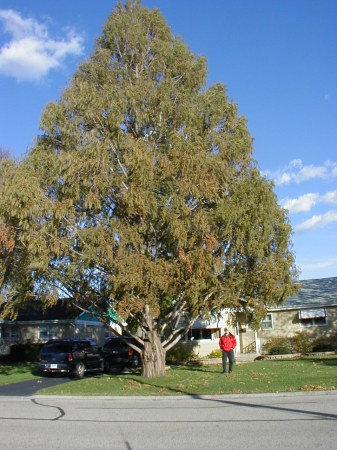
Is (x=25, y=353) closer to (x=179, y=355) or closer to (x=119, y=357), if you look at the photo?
(x=119, y=357)

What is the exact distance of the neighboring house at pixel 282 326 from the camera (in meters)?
31.9

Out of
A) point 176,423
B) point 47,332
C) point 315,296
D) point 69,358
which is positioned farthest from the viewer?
point 47,332

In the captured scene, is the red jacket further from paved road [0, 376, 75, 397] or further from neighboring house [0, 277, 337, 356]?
neighboring house [0, 277, 337, 356]

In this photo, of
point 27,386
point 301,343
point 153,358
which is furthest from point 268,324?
point 27,386

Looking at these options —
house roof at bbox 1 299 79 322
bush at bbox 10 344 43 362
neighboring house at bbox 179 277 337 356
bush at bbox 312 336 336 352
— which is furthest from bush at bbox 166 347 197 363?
bush at bbox 10 344 43 362

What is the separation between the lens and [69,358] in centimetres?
2222

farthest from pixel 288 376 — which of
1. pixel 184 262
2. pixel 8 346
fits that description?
pixel 8 346

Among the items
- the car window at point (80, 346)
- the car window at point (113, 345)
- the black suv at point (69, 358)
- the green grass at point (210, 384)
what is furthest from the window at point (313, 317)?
the car window at point (80, 346)

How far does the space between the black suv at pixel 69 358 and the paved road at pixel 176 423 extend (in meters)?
7.97

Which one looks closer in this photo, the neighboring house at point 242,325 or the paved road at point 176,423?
the paved road at point 176,423

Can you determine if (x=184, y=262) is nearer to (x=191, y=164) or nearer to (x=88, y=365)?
(x=191, y=164)

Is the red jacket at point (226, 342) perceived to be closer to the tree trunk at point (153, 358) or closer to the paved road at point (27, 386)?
the tree trunk at point (153, 358)

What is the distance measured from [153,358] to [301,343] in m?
14.3

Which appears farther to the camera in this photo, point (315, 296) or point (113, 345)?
point (315, 296)
